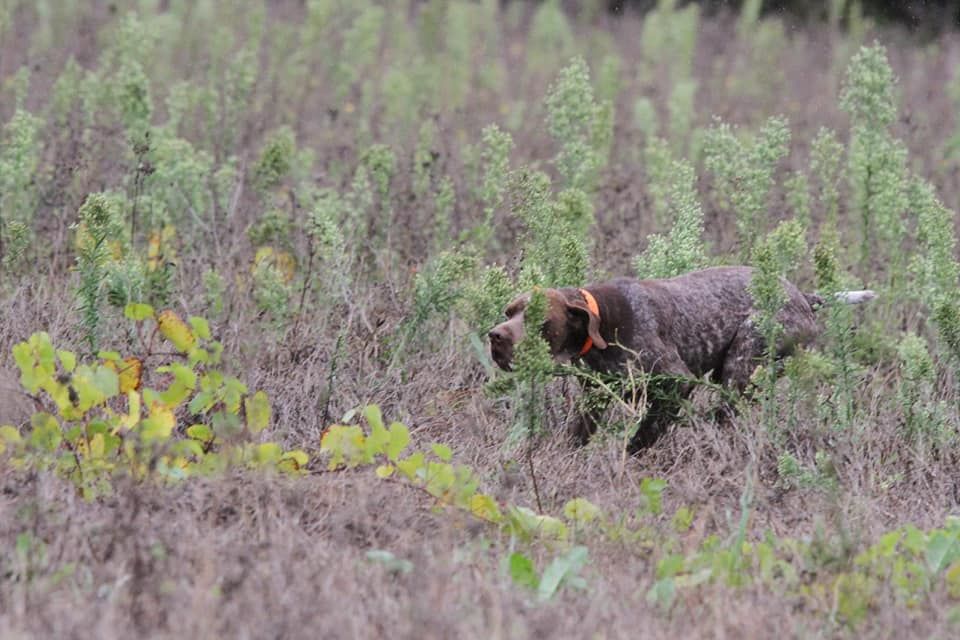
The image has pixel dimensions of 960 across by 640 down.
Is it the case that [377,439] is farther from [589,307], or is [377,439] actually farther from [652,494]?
[589,307]

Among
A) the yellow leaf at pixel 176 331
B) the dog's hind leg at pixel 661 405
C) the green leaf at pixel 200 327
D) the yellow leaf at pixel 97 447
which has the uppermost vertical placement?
the green leaf at pixel 200 327

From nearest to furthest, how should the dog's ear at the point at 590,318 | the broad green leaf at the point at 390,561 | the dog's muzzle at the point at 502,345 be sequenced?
the broad green leaf at the point at 390,561 < the dog's muzzle at the point at 502,345 < the dog's ear at the point at 590,318

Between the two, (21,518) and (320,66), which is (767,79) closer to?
(320,66)

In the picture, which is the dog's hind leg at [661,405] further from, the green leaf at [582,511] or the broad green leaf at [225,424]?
the broad green leaf at [225,424]

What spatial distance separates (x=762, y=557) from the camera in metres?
3.99

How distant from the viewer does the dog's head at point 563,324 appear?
501 centimetres

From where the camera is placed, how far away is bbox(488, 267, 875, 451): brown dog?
Answer: 515 centimetres

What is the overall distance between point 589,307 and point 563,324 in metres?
0.12

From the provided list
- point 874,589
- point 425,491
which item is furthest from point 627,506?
point 874,589

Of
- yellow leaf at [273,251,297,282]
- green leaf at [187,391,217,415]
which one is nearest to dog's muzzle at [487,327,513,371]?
green leaf at [187,391,217,415]

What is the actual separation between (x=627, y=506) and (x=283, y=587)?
1.48 metres

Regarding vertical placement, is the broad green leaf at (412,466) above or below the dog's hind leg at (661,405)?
above

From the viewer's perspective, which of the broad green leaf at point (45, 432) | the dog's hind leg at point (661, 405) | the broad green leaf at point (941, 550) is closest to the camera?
the broad green leaf at point (941, 550)

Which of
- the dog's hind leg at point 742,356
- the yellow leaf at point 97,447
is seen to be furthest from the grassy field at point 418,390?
the dog's hind leg at point 742,356
